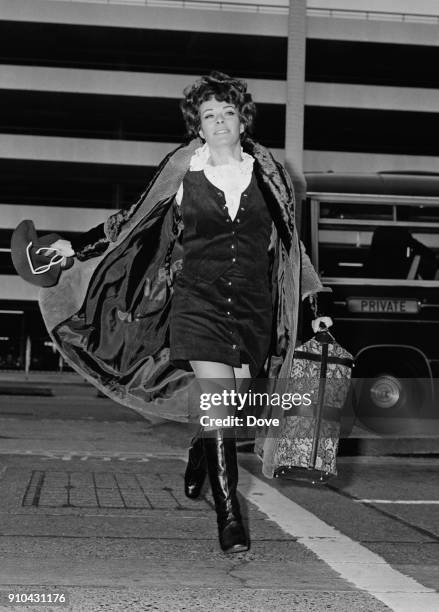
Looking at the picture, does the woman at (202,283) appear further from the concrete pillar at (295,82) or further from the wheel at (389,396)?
the concrete pillar at (295,82)

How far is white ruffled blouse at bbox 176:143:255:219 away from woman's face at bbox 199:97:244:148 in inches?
3.4

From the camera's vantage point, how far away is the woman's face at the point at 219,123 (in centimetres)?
425

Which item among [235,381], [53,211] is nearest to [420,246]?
[235,381]

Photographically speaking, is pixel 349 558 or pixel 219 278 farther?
pixel 219 278

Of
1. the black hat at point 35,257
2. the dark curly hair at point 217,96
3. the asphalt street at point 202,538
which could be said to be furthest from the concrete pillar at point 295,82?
the dark curly hair at point 217,96

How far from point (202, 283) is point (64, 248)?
32.6 inches

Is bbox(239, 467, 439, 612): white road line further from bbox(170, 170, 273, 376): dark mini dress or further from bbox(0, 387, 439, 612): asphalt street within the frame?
bbox(170, 170, 273, 376): dark mini dress

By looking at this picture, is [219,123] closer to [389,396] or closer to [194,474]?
[194,474]

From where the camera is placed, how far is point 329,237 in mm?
10422

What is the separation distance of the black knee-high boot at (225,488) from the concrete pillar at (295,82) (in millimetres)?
35728

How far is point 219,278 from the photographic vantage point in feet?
13.4

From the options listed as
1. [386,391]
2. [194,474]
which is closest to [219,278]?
[194,474]

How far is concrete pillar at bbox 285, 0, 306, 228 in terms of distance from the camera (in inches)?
1550

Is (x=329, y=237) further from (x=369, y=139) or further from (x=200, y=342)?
(x=369, y=139)
